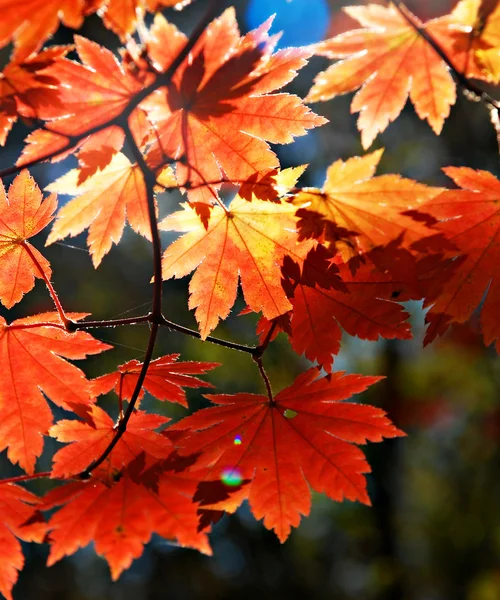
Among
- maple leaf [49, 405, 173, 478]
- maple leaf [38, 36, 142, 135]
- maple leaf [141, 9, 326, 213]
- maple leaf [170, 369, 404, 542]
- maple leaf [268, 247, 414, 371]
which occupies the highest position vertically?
maple leaf [38, 36, 142, 135]

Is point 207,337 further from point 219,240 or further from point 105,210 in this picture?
point 105,210

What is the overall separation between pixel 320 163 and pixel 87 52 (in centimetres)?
826

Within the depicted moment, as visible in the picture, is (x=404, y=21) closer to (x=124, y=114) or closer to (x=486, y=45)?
(x=486, y=45)

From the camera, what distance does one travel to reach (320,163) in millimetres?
9102

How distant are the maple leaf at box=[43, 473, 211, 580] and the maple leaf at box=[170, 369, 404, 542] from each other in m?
0.16

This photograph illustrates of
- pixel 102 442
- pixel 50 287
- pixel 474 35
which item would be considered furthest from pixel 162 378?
pixel 474 35

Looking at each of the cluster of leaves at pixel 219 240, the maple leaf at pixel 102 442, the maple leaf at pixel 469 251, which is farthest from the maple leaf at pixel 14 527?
the maple leaf at pixel 469 251

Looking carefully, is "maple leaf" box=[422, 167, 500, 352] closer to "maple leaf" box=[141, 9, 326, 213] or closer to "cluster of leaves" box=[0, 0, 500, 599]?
"cluster of leaves" box=[0, 0, 500, 599]

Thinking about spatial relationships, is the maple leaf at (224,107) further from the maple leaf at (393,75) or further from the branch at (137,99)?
A: the maple leaf at (393,75)

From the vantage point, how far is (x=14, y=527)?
153 centimetres

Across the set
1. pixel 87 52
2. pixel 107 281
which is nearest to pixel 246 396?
pixel 87 52

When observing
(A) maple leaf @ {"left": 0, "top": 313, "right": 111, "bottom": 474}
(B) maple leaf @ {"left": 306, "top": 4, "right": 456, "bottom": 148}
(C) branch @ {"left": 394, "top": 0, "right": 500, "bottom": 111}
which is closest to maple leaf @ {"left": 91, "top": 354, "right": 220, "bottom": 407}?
(A) maple leaf @ {"left": 0, "top": 313, "right": 111, "bottom": 474}

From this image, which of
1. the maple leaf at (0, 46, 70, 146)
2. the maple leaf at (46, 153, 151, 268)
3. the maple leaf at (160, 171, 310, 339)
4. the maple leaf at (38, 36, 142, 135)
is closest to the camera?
the maple leaf at (0, 46, 70, 146)

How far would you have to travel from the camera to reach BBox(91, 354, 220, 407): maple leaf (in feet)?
4.75
